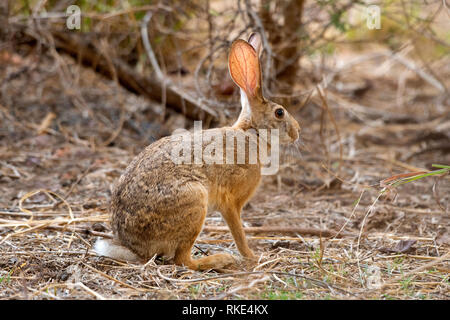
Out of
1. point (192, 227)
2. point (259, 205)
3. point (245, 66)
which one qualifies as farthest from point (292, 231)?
point (245, 66)

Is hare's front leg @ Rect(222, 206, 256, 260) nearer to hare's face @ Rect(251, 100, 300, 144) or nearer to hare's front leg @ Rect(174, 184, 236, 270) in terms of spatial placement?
hare's front leg @ Rect(174, 184, 236, 270)

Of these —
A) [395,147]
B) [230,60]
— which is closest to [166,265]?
[230,60]

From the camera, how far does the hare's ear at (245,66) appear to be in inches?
145

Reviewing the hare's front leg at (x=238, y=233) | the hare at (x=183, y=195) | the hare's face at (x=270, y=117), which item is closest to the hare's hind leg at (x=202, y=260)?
the hare at (x=183, y=195)

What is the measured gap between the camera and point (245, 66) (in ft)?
12.3

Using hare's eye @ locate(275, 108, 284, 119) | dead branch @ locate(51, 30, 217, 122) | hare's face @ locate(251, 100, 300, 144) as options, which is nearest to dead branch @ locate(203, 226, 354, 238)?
hare's face @ locate(251, 100, 300, 144)

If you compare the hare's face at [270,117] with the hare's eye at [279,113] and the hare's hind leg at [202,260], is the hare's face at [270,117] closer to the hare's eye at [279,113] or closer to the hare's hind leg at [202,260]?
the hare's eye at [279,113]

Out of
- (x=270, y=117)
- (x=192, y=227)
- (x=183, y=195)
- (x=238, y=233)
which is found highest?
(x=270, y=117)

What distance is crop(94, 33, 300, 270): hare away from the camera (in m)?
3.37

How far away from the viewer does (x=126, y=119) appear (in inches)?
267

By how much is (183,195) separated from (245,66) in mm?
1003

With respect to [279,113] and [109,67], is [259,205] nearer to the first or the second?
[279,113]

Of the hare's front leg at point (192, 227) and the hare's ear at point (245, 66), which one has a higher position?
the hare's ear at point (245, 66)

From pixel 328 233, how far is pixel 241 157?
92cm
